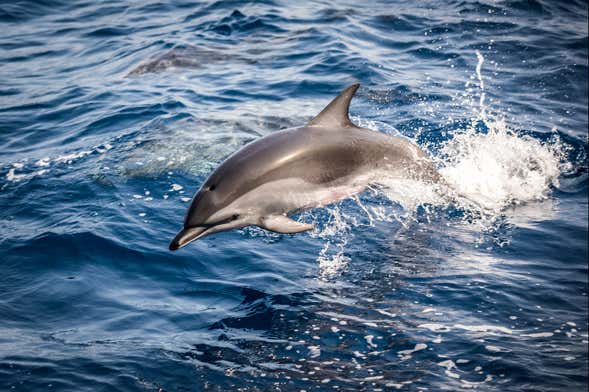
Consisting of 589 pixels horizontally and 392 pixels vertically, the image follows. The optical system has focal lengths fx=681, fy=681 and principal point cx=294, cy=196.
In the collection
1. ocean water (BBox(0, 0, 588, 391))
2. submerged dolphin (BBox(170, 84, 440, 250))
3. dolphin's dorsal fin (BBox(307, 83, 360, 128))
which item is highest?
dolphin's dorsal fin (BBox(307, 83, 360, 128))

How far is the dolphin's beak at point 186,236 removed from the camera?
607 centimetres

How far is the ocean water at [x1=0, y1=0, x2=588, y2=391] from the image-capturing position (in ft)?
18.6

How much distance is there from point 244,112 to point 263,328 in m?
6.49

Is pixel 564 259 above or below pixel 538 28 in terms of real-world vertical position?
below

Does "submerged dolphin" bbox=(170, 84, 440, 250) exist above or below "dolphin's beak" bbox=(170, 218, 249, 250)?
above

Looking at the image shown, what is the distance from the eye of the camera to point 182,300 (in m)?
6.71

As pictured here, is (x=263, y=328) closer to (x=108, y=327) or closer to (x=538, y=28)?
(x=108, y=327)

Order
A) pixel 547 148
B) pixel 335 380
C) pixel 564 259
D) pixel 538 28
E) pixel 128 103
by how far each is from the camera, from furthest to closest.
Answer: pixel 538 28, pixel 128 103, pixel 547 148, pixel 564 259, pixel 335 380

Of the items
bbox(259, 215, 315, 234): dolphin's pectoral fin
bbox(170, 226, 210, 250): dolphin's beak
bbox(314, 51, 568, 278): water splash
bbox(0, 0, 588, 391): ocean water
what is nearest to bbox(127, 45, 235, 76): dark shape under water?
bbox(0, 0, 588, 391): ocean water

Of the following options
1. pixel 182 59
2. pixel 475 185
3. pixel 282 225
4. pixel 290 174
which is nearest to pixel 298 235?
pixel 290 174

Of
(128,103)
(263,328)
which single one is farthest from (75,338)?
(128,103)

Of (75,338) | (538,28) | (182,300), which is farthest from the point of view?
(538,28)

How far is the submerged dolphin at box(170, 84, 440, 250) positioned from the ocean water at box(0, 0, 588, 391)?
0.76 metres

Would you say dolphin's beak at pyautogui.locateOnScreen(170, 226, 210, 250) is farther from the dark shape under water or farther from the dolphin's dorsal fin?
the dark shape under water
